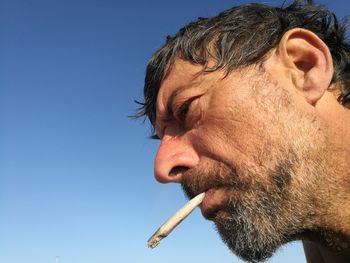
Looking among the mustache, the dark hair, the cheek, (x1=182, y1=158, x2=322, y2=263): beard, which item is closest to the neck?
(x1=182, y1=158, x2=322, y2=263): beard

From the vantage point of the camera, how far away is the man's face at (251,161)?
8.84 ft

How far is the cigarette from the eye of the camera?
253 centimetres

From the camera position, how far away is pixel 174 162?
111 inches

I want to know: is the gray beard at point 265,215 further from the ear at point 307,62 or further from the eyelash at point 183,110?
the eyelash at point 183,110

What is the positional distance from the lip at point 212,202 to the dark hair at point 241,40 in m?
1.03

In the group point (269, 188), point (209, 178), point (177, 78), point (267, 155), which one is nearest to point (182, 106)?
point (177, 78)

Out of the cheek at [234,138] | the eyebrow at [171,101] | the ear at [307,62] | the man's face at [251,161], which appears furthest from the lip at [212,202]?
the ear at [307,62]

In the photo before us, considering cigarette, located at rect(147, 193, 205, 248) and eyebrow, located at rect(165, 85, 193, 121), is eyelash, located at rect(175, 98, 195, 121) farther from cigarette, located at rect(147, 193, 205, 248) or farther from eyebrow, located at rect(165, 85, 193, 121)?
cigarette, located at rect(147, 193, 205, 248)

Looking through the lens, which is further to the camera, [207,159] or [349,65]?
[349,65]

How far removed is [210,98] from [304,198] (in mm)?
1022

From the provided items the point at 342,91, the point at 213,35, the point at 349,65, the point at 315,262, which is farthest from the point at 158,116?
the point at 315,262

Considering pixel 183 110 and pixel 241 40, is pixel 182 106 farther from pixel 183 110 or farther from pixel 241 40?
pixel 241 40

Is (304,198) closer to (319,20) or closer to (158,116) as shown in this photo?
(158,116)

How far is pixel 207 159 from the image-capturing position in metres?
2.80
